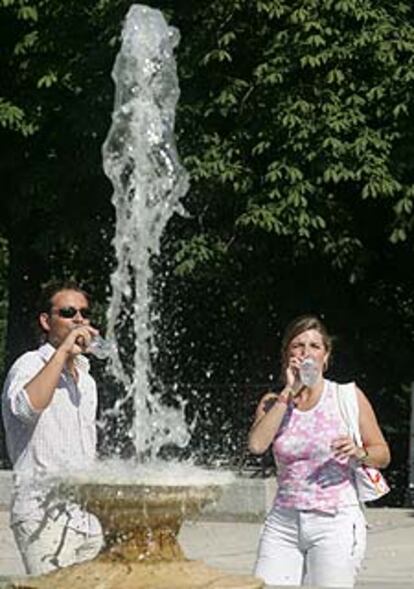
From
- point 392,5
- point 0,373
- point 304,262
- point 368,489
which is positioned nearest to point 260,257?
point 304,262

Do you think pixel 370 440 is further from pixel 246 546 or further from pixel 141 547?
pixel 246 546

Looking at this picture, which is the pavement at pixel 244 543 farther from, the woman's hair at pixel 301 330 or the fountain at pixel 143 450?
the woman's hair at pixel 301 330

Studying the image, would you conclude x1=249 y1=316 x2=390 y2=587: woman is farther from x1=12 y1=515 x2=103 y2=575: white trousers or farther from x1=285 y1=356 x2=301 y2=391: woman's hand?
x1=12 y1=515 x2=103 y2=575: white trousers

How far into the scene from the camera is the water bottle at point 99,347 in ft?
23.6

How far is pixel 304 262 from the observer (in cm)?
2425

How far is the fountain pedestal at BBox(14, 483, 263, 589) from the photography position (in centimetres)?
612

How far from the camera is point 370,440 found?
25.5 ft

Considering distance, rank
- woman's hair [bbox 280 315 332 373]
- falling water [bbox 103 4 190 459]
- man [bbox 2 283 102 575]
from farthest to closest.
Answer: falling water [bbox 103 4 190 459] < woman's hair [bbox 280 315 332 373] < man [bbox 2 283 102 575]

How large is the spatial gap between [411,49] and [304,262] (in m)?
3.49

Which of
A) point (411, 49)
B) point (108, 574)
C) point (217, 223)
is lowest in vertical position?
point (108, 574)

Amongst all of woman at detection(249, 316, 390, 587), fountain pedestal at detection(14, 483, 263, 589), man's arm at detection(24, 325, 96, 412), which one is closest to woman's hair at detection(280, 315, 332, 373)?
woman at detection(249, 316, 390, 587)

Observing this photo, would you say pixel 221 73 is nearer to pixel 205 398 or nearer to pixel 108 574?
pixel 205 398

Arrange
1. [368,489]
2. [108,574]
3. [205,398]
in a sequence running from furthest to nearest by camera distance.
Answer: [205,398]
[368,489]
[108,574]

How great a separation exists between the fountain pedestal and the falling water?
1201 mm
